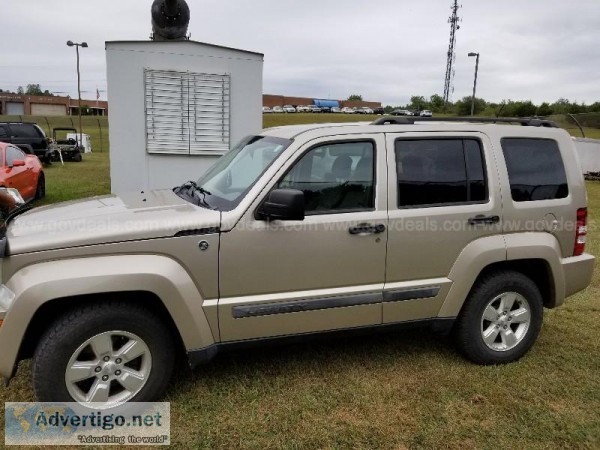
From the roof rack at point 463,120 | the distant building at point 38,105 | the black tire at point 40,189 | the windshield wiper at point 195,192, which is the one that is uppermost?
the distant building at point 38,105

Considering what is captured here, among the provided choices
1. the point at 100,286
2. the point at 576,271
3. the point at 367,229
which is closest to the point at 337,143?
the point at 367,229

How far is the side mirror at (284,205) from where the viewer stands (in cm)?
311

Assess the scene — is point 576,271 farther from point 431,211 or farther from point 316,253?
point 316,253

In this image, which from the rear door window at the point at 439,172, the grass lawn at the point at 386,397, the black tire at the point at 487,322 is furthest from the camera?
the black tire at the point at 487,322

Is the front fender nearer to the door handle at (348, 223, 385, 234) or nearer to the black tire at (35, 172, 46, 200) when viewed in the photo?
the door handle at (348, 223, 385, 234)

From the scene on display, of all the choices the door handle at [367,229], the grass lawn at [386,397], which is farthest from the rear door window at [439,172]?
the grass lawn at [386,397]

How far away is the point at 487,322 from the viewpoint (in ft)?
13.4

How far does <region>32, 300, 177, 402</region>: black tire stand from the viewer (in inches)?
116

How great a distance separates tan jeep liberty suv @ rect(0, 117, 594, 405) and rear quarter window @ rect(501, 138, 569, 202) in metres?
0.01

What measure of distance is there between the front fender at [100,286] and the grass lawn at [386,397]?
0.58 m

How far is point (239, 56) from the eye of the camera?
8.35 m

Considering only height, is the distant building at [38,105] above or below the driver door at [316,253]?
above

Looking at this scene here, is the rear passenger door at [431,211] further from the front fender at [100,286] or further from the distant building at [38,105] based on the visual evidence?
the distant building at [38,105]

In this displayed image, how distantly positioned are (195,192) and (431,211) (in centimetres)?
181
